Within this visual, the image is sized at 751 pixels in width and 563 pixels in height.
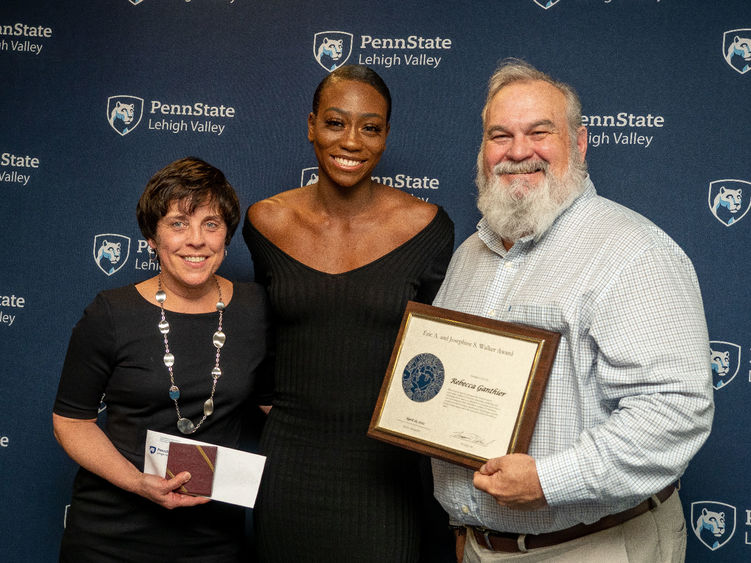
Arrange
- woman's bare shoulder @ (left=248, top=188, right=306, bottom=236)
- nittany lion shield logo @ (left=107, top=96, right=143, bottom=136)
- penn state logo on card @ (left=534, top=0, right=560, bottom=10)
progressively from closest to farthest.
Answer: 1. woman's bare shoulder @ (left=248, top=188, right=306, bottom=236)
2. penn state logo on card @ (left=534, top=0, right=560, bottom=10)
3. nittany lion shield logo @ (left=107, top=96, right=143, bottom=136)

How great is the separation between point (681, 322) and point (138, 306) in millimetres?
1301

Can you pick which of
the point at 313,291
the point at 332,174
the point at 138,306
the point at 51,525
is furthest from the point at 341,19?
the point at 51,525

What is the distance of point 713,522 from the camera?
2.35 meters

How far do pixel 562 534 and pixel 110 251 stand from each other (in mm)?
2012

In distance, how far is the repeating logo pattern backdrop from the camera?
7.67ft

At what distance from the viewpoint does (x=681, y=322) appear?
4.51ft

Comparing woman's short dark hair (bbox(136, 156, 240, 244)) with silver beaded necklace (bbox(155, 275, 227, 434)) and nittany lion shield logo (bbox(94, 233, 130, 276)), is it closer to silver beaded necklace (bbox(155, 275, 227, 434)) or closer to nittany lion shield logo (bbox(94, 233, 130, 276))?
silver beaded necklace (bbox(155, 275, 227, 434))

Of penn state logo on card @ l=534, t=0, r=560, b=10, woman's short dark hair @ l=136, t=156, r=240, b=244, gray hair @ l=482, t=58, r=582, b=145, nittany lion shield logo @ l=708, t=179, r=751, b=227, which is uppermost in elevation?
penn state logo on card @ l=534, t=0, r=560, b=10

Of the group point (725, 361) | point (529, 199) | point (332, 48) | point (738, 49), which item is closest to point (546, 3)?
point (738, 49)

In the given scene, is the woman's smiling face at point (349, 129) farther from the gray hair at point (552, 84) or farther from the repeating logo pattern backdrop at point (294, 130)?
the repeating logo pattern backdrop at point (294, 130)

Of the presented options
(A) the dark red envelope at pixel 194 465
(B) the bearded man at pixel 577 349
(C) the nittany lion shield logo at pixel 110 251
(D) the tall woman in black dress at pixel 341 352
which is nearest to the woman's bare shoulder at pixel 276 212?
(D) the tall woman in black dress at pixel 341 352

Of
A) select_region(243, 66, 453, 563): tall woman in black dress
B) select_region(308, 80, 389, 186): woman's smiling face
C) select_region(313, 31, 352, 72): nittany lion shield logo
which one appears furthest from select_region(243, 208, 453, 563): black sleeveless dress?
select_region(313, 31, 352, 72): nittany lion shield logo

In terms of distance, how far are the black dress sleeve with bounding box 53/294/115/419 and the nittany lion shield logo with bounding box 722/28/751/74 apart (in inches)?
82.6

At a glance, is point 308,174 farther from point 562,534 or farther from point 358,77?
point 562,534
